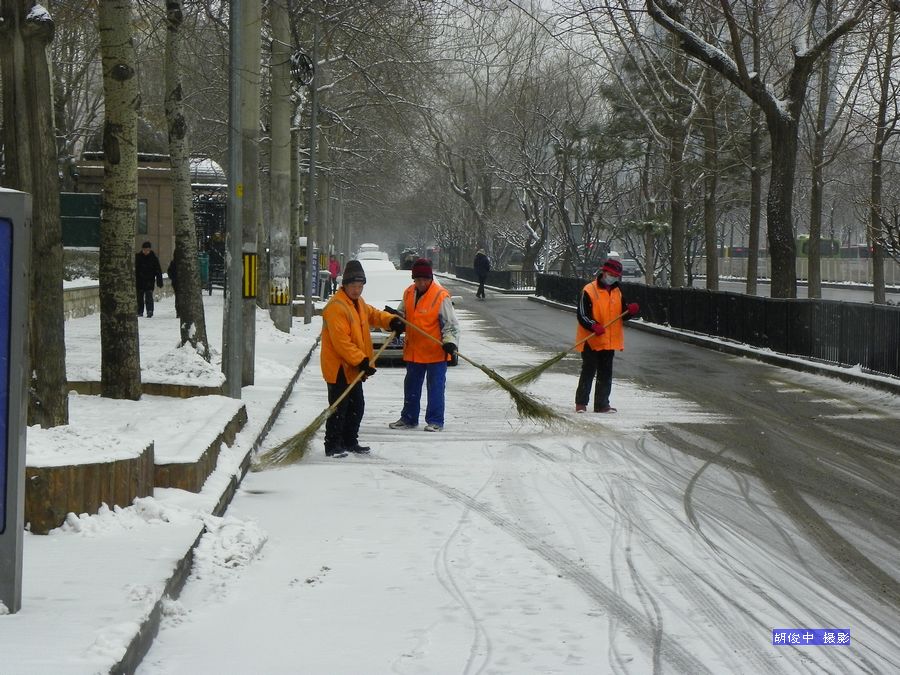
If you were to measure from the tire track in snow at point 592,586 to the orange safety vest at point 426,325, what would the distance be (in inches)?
132

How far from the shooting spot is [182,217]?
15.3 meters

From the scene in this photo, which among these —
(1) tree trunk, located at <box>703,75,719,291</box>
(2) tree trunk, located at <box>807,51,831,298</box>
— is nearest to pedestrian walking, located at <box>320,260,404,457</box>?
(2) tree trunk, located at <box>807,51,831,298</box>

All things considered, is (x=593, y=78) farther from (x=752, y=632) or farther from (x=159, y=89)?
(x=752, y=632)

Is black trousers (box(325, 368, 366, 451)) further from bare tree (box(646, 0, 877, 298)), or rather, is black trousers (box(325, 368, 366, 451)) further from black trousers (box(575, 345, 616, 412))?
bare tree (box(646, 0, 877, 298))

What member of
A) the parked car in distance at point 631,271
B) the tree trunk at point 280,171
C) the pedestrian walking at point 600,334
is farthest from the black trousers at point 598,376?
the parked car in distance at point 631,271

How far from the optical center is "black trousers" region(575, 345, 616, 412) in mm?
14648

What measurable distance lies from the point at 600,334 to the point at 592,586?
8.21 metres

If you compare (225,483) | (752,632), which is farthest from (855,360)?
(752,632)

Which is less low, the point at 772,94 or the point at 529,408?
the point at 772,94

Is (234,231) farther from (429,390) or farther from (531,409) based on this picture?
(531,409)

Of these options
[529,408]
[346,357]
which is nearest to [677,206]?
[529,408]

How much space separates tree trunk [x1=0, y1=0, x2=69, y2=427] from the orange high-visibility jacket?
2825 millimetres

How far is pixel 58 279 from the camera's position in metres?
8.86

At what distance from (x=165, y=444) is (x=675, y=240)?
27.6 meters
